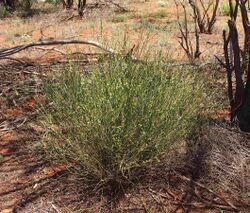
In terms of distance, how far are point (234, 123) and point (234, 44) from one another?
631mm

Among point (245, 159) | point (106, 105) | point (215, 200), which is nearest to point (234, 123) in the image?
point (245, 159)

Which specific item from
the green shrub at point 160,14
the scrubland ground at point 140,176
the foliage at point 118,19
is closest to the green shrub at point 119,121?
the scrubland ground at point 140,176

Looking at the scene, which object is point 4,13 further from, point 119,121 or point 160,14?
point 119,121

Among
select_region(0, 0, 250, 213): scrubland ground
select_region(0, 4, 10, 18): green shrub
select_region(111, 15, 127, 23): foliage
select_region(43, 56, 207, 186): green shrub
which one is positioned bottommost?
select_region(0, 4, 10, 18): green shrub

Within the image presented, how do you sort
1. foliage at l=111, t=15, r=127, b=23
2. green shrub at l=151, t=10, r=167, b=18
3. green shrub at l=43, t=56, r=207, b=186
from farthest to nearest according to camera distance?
green shrub at l=151, t=10, r=167, b=18 → foliage at l=111, t=15, r=127, b=23 → green shrub at l=43, t=56, r=207, b=186

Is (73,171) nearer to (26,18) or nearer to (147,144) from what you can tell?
(147,144)

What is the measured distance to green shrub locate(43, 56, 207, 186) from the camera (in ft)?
8.42

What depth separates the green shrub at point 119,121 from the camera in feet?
8.42

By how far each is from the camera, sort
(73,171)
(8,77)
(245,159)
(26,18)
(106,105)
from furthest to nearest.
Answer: (26,18) → (8,77) → (245,159) → (73,171) → (106,105)

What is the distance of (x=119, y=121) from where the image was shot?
2.64 m

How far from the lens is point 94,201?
8.62 ft

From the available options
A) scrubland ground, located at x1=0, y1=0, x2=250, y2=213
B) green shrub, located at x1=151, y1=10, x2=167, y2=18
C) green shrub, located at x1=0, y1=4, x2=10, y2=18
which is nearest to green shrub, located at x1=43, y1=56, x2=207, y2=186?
scrubland ground, located at x1=0, y1=0, x2=250, y2=213

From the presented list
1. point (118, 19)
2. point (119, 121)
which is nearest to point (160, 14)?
point (118, 19)

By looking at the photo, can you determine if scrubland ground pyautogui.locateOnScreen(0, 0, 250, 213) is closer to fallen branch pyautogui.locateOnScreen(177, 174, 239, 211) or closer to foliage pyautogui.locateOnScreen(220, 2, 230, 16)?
fallen branch pyautogui.locateOnScreen(177, 174, 239, 211)
